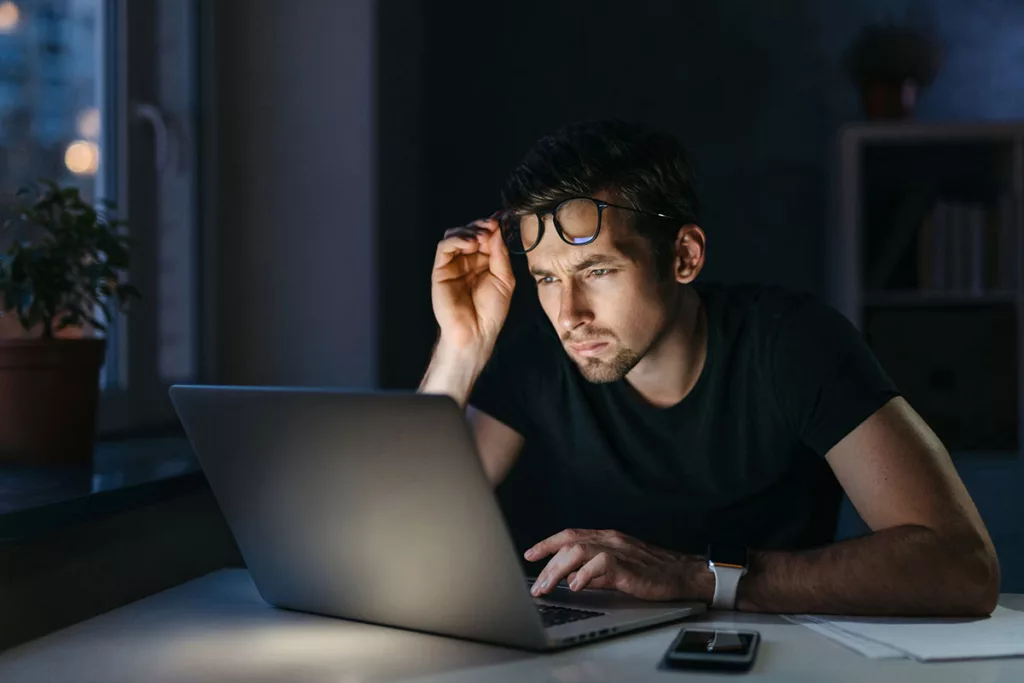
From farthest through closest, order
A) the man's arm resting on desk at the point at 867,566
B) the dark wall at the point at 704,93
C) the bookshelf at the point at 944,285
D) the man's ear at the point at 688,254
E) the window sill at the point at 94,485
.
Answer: the dark wall at the point at 704,93, the bookshelf at the point at 944,285, the man's ear at the point at 688,254, the window sill at the point at 94,485, the man's arm resting on desk at the point at 867,566

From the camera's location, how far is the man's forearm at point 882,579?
1.16 metres

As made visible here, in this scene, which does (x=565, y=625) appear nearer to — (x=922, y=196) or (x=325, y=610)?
(x=325, y=610)

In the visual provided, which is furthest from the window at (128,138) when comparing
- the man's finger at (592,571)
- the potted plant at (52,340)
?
the man's finger at (592,571)

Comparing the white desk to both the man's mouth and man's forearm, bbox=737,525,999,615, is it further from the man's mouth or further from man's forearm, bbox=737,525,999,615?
the man's mouth

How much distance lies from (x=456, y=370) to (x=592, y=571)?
1.98 feet

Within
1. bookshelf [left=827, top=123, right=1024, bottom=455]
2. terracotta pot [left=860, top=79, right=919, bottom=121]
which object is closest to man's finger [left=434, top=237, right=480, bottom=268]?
bookshelf [left=827, top=123, right=1024, bottom=455]

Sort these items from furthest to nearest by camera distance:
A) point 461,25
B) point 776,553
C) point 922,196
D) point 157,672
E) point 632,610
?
point 461,25, point 922,196, point 776,553, point 632,610, point 157,672

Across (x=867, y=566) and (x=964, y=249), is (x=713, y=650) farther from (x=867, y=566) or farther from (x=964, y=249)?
(x=964, y=249)

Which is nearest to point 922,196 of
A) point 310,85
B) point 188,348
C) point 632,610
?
point 310,85

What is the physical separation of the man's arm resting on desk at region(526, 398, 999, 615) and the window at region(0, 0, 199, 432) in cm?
115

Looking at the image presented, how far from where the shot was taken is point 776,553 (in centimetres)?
124

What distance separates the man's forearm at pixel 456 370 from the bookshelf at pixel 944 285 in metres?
1.35

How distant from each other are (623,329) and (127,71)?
3.96 ft

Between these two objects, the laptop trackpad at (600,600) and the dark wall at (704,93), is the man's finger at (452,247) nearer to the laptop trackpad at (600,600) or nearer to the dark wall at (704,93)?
the laptop trackpad at (600,600)
